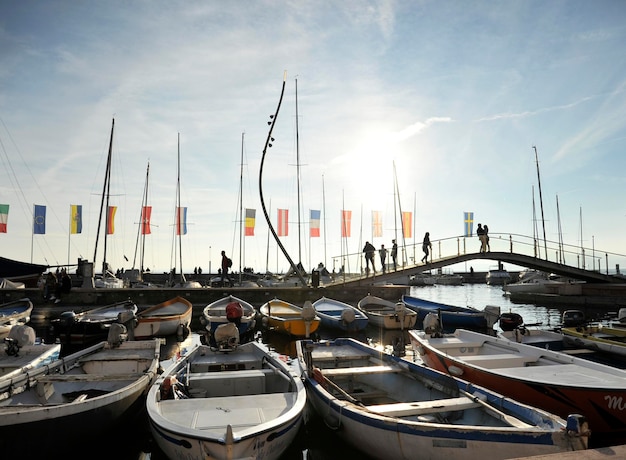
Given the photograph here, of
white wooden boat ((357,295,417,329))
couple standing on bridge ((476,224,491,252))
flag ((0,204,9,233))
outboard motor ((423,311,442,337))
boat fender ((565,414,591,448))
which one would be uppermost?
flag ((0,204,9,233))

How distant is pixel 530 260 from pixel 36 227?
116 feet

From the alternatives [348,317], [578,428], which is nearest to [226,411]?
[578,428]

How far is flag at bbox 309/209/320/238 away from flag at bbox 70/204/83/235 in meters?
18.4

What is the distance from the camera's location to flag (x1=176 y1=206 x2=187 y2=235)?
38375 mm

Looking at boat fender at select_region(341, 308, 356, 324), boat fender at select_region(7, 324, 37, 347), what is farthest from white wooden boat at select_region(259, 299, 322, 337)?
boat fender at select_region(7, 324, 37, 347)

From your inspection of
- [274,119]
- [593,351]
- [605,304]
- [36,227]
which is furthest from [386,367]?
[36,227]

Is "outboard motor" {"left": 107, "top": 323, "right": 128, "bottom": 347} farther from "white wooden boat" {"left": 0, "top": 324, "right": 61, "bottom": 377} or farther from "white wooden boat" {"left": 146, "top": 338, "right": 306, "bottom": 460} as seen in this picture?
"white wooden boat" {"left": 146, "top": 338, "right": 306, "bottom": 460}

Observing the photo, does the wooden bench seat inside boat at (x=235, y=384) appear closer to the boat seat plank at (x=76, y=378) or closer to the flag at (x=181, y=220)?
the boat seat plank at (x=76, y=378)

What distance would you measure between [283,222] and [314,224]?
371 centimetres

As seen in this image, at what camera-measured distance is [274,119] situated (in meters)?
26.7

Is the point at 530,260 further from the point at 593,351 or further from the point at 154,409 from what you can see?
the point at 154,409

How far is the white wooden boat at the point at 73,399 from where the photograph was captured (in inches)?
216

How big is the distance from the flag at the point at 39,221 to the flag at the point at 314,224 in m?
20.8

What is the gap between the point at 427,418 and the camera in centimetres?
646
